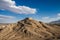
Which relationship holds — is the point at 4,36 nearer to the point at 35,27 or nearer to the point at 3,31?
the point at 3,31

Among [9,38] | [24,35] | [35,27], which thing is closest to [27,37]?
[24,35]

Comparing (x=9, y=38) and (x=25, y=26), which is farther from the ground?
(x=25, y=26)

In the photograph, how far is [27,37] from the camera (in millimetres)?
39594

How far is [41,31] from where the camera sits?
45219mm

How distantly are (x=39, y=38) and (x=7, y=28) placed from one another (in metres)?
13.6

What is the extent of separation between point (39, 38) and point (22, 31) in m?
7.84

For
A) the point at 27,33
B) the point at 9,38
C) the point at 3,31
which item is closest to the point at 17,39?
the point at 9,38

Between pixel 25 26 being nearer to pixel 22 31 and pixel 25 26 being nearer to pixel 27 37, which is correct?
pixel 22 31

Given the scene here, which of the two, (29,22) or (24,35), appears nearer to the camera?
(24,35)

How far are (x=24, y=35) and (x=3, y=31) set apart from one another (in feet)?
26.4

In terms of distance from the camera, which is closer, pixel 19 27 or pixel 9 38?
pixel 9 38

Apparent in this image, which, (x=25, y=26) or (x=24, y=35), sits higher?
(x=25, y=26)

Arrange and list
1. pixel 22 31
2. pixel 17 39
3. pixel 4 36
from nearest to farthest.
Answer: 1. pixel 17 39
2. pixel 4 36
3. pixel 22 31

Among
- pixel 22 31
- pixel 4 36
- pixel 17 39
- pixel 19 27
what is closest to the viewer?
pixel 17 39
